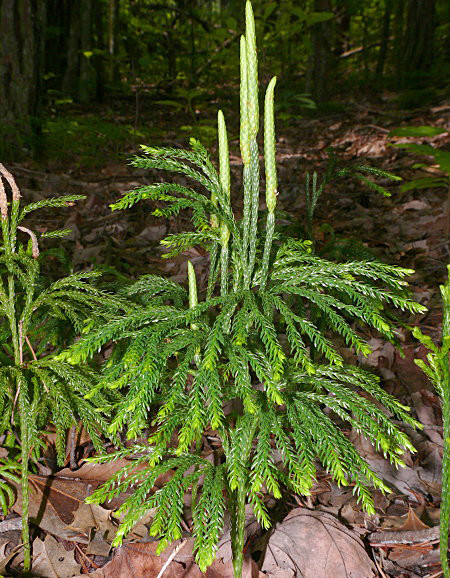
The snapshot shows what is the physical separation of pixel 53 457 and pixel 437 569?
Result: 5.30 feet

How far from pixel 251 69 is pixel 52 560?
1734 millimetres

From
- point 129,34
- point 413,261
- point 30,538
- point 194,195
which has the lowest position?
point 30,538

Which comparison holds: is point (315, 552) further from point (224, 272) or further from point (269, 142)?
point (269, 142)

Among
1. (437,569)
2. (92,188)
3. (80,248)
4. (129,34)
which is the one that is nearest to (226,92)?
(129,34)

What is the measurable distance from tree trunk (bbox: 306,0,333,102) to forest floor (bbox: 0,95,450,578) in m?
3.71

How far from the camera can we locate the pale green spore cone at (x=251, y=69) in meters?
0.98

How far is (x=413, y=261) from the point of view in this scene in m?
3.62

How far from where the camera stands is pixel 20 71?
4812 millimetres

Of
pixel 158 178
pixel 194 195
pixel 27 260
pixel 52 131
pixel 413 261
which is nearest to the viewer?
pixel 194 195

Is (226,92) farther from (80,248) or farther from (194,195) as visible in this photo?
(194,195)

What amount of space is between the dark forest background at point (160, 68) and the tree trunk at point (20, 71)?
1 cm

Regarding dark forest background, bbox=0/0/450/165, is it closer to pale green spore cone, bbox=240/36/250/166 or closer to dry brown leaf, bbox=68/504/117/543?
pale green spore cone, bbox=240/36/250/166

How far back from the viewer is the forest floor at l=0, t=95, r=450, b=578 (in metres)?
1.65

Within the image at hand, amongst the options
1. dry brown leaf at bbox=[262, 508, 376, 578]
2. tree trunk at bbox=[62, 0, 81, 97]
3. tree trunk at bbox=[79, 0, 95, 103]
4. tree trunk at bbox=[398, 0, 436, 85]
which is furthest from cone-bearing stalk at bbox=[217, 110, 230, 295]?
tree trunk at bbox=[398, 0, 436, 85]
